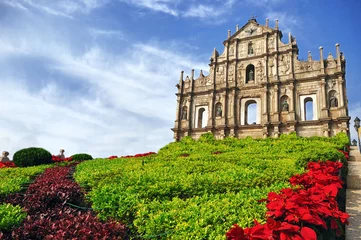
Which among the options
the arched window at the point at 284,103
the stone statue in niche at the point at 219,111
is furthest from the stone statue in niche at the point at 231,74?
the arched window at the point at 284,103

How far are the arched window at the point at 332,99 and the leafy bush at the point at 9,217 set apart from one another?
25420 millimetres

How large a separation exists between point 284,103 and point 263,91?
2.40 metres

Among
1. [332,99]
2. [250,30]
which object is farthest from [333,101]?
[250,30]

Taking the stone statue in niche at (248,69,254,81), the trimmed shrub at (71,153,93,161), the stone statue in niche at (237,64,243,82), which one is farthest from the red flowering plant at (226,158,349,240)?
the stone statue in niche at (237,64,243,82)

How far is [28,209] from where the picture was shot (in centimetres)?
489

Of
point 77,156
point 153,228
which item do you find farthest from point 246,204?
point 77,156

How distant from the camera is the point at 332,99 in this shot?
78.6 ft

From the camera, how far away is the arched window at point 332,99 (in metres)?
23.8

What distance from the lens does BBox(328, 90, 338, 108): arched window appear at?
23.8 metres

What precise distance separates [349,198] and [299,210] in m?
4.52

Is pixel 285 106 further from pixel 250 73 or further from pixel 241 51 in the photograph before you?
pixel 241 51

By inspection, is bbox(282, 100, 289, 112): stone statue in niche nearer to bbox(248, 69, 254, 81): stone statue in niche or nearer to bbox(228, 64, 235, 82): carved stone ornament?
bbox(248, 69, 254, 81): stone statue in niche

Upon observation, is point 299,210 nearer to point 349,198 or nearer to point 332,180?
point 332,180

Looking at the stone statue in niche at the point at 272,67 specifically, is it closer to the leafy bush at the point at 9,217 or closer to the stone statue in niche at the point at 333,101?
the stone statue in niche at the point at 333,101
